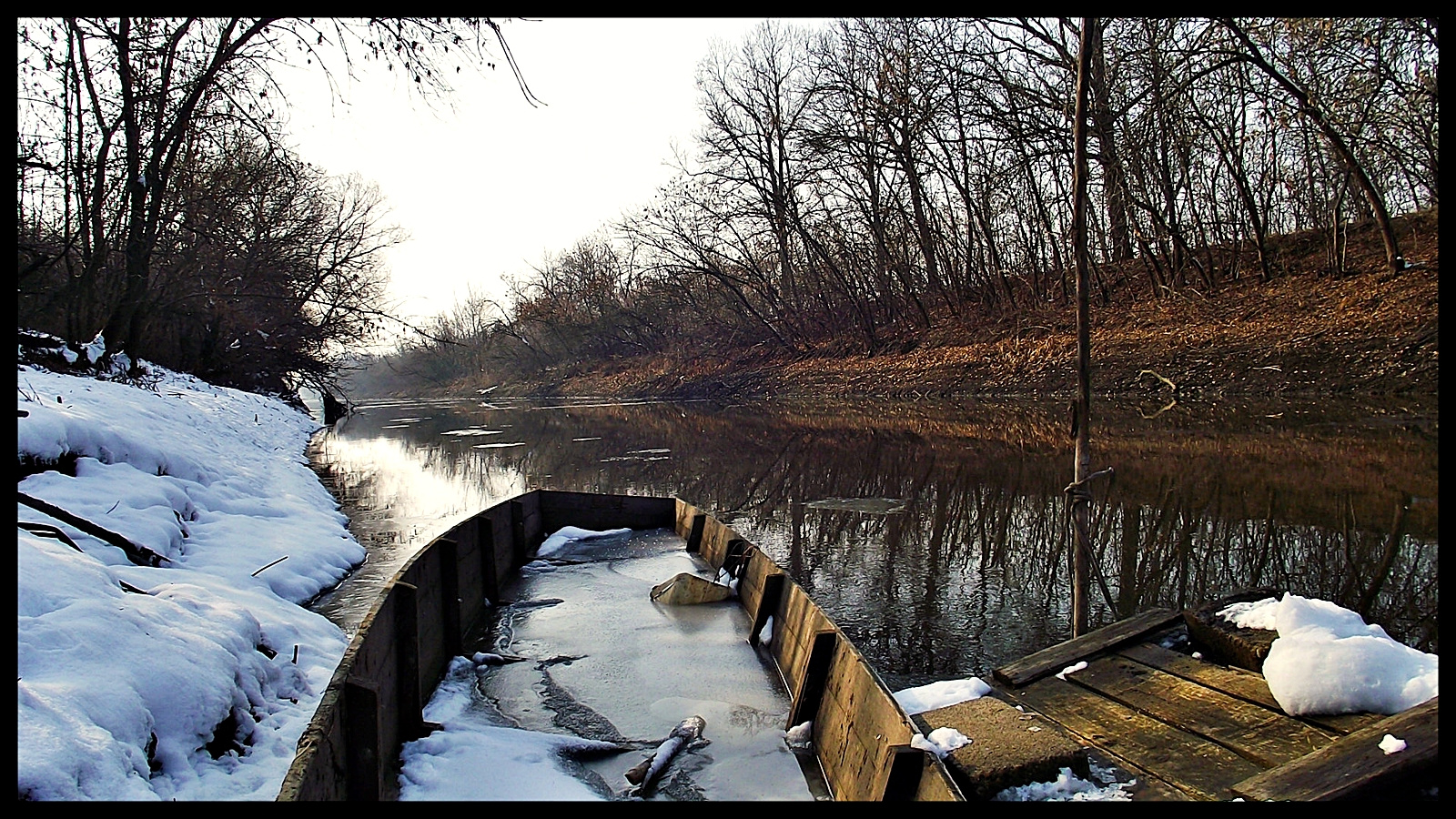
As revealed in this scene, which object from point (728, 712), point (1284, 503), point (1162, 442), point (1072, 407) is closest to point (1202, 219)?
point (1162, 442)

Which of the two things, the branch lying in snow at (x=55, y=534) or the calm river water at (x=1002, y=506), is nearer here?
the branch lying in snow at (x=55, y=534)

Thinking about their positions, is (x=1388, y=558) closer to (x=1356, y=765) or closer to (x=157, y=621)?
(x=1356, y=765)

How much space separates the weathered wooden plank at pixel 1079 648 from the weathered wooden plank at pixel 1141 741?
0.10 meters

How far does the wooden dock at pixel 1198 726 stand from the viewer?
9.75 feet

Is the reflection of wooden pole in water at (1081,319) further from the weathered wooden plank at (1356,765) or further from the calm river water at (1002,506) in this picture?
the weathered wooden plank at (1356,765)

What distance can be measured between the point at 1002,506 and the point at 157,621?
28.1 ft

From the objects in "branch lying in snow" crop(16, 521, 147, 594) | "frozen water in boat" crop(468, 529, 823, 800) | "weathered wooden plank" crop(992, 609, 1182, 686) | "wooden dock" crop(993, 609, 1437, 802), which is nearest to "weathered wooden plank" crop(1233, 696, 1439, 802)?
"wooden dock" crop(993, 609, 1437, 802)

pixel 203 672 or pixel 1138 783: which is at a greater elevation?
pixel 203 672

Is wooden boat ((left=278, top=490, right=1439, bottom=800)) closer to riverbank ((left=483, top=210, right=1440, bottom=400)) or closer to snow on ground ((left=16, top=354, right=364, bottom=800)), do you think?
snow on ground ((left=16, top=354, right=364, bottom=800))

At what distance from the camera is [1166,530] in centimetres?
853

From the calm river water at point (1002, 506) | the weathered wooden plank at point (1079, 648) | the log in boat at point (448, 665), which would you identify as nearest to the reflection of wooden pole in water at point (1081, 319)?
the calm river water at point (1002, 506)

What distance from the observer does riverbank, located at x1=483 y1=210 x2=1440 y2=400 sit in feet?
55.4

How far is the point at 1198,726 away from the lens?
149 inches

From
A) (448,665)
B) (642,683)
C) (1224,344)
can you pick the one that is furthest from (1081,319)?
(1224,344)
